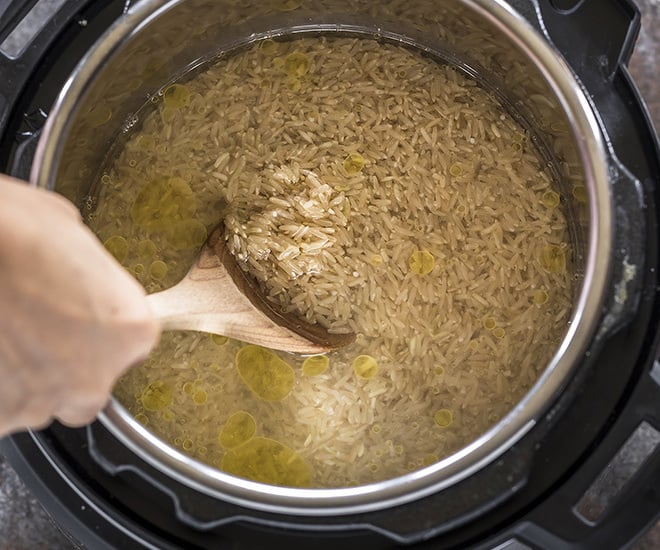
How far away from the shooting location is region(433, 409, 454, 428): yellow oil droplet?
4.07ft

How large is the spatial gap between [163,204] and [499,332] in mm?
570

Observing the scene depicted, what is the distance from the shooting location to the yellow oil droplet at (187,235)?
1.30 m

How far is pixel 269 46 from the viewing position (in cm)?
136

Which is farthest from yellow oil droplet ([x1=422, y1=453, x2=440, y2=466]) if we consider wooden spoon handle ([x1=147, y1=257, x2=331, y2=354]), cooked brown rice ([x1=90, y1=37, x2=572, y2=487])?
wooden spoon handle ([x1=147, y1=257, x2=331, y2=354])

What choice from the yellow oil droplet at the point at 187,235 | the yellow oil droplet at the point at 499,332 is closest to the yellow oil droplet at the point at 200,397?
the yellow oil droplet at the point at 187,235

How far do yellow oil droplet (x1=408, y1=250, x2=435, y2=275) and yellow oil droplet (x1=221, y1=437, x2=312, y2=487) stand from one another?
0.34 metres

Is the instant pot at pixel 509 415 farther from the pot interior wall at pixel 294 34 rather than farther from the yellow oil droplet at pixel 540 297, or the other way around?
the yellow oil droplet at pixel 540 297

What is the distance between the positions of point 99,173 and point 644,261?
86cm

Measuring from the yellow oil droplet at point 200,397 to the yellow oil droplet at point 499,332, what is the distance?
1.50ft

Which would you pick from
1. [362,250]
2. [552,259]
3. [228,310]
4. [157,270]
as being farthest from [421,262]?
[157,270]

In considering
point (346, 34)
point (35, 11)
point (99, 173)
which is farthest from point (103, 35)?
point (346, 34)

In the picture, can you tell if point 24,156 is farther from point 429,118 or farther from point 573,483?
point 573,483

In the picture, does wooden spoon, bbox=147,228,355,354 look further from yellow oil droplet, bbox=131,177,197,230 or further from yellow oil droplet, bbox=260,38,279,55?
yellow oil droplet, bbox=260,38,279,55

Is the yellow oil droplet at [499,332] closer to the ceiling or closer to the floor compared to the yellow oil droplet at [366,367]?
closer to the ceiling
